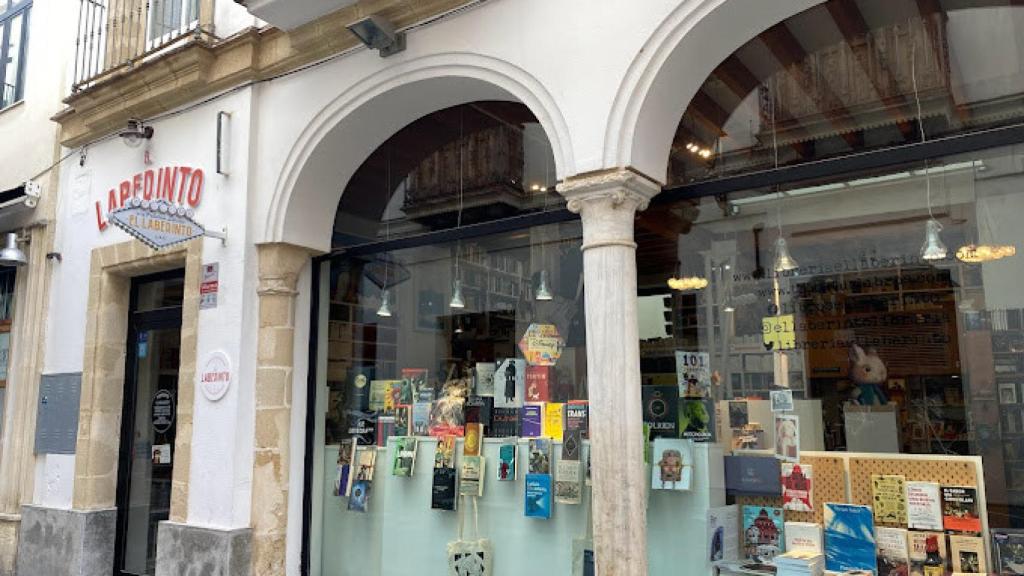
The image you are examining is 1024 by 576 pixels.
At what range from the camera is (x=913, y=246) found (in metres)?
4.55

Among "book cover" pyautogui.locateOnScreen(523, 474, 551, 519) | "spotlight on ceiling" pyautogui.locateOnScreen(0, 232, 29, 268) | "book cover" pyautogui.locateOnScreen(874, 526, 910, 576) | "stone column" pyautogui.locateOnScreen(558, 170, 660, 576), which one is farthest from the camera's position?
"spotlight on ceiling" pyautogui.locateOnScreen(0, 232, 29, 268)

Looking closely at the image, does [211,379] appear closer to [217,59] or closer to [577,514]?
[217,59]

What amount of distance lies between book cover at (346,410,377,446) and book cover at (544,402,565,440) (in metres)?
1.59

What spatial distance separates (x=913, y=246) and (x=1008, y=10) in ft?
4.38

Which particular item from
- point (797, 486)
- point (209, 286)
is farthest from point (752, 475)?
point (209, 286)

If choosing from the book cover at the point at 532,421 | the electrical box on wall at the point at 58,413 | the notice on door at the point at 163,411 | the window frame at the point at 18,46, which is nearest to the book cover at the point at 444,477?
the book cover at the point at 532,421

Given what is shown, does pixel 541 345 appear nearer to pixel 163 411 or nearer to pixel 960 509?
pixel 960 509

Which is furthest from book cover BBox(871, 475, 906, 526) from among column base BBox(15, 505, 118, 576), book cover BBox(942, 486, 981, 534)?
column base BBox(15, 505, 118, 576)

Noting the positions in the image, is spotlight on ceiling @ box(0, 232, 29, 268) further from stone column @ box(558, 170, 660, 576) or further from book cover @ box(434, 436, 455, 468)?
stone column @ box(558, 170, 660, 576)

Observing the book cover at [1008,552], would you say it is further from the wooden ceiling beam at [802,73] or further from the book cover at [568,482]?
the book cover at [568,482]

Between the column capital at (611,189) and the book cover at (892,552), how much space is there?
7.41 feet

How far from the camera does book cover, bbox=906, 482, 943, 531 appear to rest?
416cm

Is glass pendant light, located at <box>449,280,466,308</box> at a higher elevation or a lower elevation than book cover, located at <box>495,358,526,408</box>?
higher

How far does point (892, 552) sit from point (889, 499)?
0.91 feet
